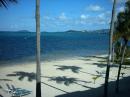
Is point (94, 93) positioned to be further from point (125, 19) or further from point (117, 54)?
point (117, 54)

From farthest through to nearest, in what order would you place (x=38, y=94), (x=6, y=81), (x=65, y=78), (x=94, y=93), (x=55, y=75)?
(x=55, y=75)
(x=65, y=78)
(x=6, y=81)
(x=94, y=93)
(x=38, y=94)

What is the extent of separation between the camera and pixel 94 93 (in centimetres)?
1978

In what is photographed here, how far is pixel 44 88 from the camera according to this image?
21375 mm

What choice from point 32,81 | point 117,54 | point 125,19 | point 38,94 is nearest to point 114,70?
point 117,54

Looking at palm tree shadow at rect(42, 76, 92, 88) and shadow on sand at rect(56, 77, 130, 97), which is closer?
shadow on sand at rect(56, 77, 130, 97)

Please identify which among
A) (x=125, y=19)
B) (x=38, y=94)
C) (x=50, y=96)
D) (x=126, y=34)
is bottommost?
(x=50, y=96)

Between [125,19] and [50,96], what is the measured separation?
8151 mm

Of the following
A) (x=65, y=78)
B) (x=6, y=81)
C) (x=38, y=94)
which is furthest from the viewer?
(x=65, y=78)

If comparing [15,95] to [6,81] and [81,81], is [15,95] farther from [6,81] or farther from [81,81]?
[81,81]

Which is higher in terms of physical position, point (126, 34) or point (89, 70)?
point (126, 34)

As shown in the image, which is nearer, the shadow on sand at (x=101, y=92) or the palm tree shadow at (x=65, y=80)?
the shadow on sand at (x=101, y=92)

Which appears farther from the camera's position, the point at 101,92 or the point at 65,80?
the point at 65,80

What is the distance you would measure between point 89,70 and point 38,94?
63.1 feet

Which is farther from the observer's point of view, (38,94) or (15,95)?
(15,95)
